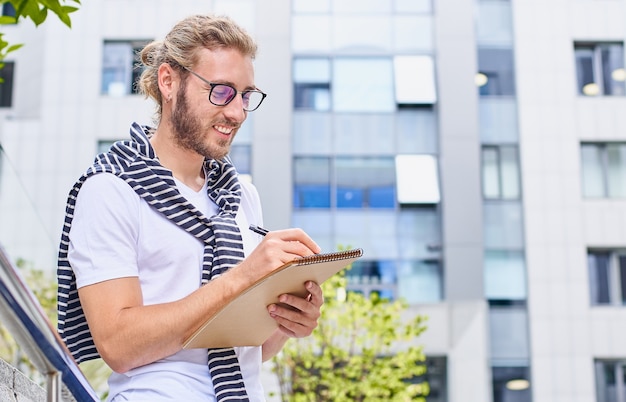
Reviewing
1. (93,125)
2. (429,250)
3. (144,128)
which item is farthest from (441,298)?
(144,128)

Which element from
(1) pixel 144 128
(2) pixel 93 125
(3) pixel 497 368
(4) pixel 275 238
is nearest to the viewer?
(4) pixel 275 238

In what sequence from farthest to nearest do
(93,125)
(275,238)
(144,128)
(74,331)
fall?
(93,125), (144,128), (74,331), (275,238)

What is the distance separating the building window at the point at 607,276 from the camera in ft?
50.3

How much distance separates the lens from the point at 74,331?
178 cm

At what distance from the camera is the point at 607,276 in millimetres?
15453

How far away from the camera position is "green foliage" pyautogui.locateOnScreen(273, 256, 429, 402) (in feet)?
37.6

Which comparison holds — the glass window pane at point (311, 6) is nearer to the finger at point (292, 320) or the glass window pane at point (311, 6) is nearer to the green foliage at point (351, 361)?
the green foliage at point (351, 361)

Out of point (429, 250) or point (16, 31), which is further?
point (16, 31)

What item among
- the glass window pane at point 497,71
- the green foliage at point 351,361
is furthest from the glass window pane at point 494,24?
the green foliage at point 351,361

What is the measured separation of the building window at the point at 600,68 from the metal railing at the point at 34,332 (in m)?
15.7

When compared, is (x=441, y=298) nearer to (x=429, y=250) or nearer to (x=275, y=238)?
(x=429, y=250)

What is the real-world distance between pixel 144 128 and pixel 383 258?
1348cm

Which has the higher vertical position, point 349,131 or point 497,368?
point 349,131

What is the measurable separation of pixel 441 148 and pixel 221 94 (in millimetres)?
13974
